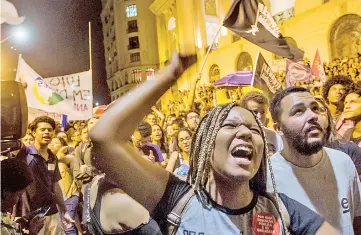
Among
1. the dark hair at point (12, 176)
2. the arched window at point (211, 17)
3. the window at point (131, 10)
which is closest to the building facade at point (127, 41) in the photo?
the window at point (131, 10)

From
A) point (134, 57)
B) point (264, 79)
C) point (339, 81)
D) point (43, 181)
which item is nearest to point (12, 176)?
point (43, 181)

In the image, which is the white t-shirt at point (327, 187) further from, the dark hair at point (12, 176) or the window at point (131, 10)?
the window at point (131, 10)

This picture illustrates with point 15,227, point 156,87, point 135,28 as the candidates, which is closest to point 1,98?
point 15,227

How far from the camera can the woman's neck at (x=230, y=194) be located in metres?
2.00

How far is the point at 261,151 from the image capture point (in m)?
2.07

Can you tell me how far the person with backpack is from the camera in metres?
1.92

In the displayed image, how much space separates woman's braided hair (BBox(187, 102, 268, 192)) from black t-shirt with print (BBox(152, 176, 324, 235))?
A: 2.6 inches

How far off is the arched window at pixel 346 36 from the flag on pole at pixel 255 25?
9056mm

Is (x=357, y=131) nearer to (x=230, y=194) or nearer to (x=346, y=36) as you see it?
(x=230, y=194)

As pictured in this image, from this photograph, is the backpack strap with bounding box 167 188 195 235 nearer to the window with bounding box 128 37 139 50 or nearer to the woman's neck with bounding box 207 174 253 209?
the woman's neck with bounding box 207 174 253 209

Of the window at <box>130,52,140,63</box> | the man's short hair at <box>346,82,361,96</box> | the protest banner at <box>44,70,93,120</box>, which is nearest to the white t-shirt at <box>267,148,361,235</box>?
the man's short hair at <box>346,82,361,96</box>

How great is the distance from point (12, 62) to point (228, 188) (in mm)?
8486

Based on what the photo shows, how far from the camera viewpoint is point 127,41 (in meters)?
54.1

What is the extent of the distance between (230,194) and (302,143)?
0.92 meters
